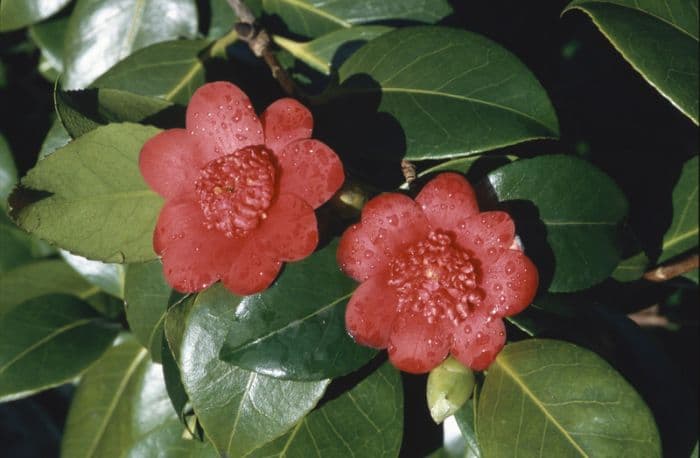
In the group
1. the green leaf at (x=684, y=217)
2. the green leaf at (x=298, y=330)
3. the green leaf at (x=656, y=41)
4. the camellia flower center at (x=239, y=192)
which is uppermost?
the green leaf at (x=656, y=41)

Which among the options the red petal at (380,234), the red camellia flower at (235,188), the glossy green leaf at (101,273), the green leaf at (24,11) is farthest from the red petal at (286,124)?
the green leaf at (24,11)

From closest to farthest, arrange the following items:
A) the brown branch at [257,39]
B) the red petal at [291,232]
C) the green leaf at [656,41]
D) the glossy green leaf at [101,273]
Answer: the red petal at [291,232], the green leaf at [656,41], the brown branch at [257,39], the glossy green leaf at [101,273]

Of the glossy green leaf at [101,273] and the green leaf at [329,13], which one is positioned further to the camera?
the glossy green leaf at [101,273]

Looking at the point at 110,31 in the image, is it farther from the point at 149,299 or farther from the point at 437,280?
the point at 437,280

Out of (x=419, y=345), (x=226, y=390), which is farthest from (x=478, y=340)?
(x=226, y=390)

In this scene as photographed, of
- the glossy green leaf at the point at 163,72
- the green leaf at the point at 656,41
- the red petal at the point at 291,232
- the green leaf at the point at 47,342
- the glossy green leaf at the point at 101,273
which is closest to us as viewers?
the red petal at the point at 291,232

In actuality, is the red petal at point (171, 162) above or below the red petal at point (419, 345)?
above

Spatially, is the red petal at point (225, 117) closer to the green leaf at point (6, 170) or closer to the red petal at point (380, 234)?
the red petal at point (380, 234)
